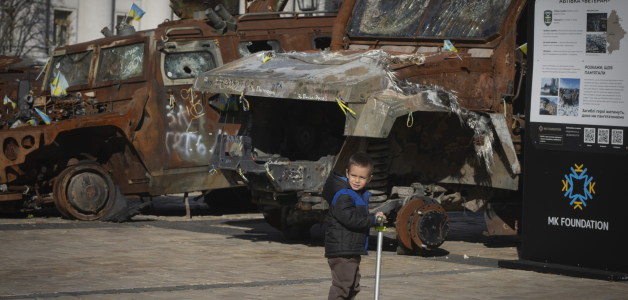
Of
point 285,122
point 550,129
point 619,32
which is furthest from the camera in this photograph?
point 285,122

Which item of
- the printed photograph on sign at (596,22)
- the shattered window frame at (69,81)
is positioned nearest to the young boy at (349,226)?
the printed photograph on sign at (596,22)

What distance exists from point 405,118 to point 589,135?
228 centimetres

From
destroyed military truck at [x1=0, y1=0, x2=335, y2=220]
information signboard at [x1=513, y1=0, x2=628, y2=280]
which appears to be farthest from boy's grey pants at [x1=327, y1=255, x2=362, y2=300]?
destroyed military truck at [x1=0, y1=0, x2=335, y2=220]

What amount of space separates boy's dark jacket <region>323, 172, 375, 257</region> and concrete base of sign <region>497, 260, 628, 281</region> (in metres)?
3.22

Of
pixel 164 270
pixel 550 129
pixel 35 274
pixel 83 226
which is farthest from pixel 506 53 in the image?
pixel 83 226

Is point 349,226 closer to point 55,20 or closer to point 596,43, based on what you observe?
point 596,43

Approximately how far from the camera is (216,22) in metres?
13.1

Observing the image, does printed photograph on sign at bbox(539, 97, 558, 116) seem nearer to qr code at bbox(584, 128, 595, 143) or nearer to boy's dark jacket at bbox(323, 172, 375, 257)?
qr code at bbox(584, 128, 595, 143)

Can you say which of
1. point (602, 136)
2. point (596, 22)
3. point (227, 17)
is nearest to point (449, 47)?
point (596, 22)

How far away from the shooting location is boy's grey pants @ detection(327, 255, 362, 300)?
5.79 meters

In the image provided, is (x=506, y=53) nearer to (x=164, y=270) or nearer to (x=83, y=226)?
(x=164, y=270)

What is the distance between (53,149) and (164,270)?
521 cm

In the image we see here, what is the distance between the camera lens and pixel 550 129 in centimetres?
850

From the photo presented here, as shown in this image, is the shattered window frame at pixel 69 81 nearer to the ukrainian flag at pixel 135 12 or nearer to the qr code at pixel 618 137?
the ukrainian flag at pixel 135 12
